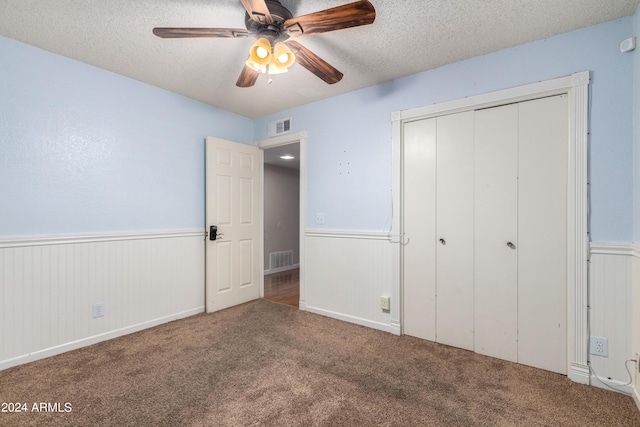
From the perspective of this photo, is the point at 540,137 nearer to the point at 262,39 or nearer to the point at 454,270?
the point at 454,270

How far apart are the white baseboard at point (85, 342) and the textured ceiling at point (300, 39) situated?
236 cm

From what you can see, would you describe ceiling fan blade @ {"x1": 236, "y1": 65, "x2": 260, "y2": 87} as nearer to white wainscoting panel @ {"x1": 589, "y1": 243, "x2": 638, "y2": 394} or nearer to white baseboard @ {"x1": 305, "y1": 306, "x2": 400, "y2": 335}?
white baseboard @ {"x1": 305, "y1": 306, "x2": 400, "y2": 335}

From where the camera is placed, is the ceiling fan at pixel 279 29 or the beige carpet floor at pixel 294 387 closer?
the ceiling fan at pixel 279 29

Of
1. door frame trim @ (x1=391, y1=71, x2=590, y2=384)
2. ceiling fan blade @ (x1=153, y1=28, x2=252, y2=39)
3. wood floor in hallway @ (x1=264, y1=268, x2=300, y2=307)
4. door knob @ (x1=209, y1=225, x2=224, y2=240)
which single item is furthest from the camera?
wood floor in hallway @ (x1=264, y1=268, x2=300, y2=307)

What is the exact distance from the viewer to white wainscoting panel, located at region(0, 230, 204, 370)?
6.99 feet

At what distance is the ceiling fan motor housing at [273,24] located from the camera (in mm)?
1648

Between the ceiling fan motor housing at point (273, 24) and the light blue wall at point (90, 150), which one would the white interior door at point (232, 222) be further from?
the ceiling fan motor housing at point (273, 24)

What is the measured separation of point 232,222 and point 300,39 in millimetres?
2196

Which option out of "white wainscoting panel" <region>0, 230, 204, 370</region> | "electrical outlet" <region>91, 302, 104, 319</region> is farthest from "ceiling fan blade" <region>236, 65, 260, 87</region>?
"electrical outlet" <region>91, 302, 104, 319</region>

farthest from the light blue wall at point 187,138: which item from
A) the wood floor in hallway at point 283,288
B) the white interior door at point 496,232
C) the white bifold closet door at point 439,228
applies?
the wood floor in hallway at point 283,288

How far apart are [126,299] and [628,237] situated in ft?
12.9

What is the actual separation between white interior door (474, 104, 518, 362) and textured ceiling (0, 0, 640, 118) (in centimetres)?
58

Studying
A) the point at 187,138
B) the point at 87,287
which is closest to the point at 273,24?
the point at 187,138

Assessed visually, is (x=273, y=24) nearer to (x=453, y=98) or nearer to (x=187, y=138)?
(x=453, y=98)
